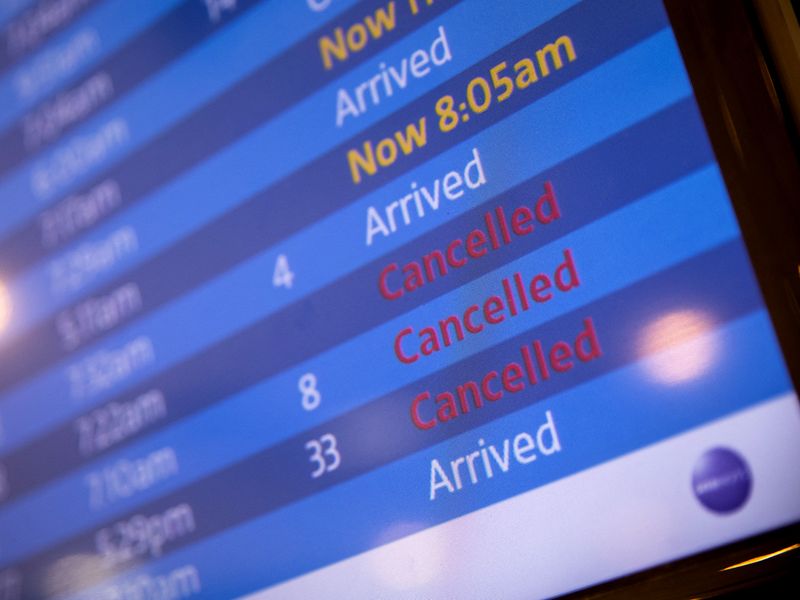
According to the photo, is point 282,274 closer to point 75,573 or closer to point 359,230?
point 359,230

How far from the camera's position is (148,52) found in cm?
160

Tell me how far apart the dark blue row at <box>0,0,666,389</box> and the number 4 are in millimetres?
32

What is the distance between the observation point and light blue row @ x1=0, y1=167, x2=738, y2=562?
1.09 metres

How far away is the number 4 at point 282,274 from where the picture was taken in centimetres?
137

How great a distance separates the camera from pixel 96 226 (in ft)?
5.21

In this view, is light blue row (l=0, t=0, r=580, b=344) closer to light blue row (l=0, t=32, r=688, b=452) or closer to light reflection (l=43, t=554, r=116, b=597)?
light blue row (l=0, t=32, r=688, b=452)

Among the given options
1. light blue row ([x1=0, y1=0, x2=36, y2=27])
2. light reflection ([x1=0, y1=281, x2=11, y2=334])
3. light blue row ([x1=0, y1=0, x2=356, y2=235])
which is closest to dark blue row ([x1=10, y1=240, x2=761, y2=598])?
light reflection ([x1=0, y1=281, x2=11, y2=334])

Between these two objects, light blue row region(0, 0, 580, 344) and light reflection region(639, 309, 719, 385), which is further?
light blue row region(0, 0, 580, 344)

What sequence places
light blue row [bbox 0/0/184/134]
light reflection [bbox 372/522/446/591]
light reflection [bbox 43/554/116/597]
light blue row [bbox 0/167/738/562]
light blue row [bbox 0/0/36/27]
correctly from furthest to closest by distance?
light blue row [bbox 0/0/36/27]
light blue row [bbox 0/0/184/134]
light reflection [bbox 43/554/116/597]
light reflection [bbox 372/522/446/591]
light blue row [bbox 0/167/738/562]

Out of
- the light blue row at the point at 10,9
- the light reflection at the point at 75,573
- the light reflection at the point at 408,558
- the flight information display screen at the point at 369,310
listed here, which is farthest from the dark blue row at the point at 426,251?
the light blue row at the point at 10,9

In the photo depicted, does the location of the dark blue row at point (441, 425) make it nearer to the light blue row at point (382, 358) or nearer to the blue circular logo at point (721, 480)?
the light blue row at point (382, 358)

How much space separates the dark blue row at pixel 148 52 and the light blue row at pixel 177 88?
14 mm

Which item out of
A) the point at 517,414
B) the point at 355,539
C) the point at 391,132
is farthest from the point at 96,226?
the point at 517,414

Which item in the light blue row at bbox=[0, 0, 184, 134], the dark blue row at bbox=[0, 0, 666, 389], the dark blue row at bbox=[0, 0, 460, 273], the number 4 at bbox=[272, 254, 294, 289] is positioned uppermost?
the light blue row at bbox=[0, 0, 184, 134]
